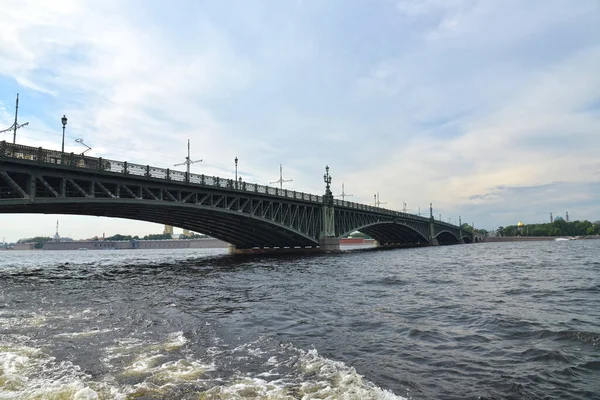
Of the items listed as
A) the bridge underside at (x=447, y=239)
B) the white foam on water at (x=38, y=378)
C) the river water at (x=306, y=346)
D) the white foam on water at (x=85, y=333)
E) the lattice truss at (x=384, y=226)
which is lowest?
the river water at (x=306, y=346)

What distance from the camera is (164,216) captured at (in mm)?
48062

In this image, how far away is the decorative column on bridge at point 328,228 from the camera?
202 feet

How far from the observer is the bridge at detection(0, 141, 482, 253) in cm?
2869

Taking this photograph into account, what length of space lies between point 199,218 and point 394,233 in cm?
6844

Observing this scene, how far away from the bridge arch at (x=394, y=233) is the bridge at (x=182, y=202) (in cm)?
347

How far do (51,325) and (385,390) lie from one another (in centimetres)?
951

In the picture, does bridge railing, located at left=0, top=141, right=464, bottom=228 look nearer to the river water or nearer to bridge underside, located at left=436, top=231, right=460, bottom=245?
the river water

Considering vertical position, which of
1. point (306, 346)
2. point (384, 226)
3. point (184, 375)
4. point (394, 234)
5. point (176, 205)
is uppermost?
point (176, 205)

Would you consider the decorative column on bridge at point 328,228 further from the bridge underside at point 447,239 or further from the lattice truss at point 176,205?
the bridge underside at point 447,239

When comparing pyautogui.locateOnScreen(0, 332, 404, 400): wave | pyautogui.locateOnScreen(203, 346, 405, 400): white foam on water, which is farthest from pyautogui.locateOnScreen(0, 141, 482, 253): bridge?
pyautogui.locateOnScreen(203, 346, 405, 400): white foam on water

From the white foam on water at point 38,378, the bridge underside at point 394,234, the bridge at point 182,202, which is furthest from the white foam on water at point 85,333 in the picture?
the bridge underside at point 394,234

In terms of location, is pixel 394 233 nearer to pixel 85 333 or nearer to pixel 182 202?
pixel 182 202

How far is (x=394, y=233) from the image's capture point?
104125 millimetres

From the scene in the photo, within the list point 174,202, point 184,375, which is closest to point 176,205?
point 174,202
